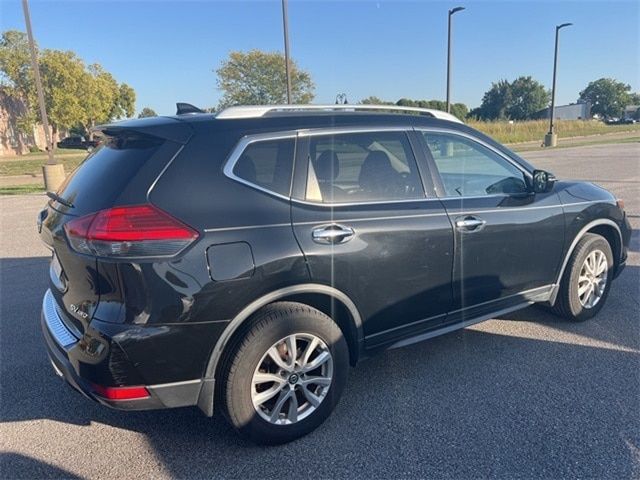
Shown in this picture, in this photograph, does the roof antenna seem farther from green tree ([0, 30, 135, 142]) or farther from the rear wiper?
green tree ([0, 30, 135, 142])

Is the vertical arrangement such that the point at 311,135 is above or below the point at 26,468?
above

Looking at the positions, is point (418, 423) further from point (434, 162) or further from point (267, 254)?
point (434, 162)

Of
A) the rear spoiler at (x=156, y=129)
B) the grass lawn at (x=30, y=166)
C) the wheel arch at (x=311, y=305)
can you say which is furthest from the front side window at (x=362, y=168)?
the grass lawn at (x=30, y=166)

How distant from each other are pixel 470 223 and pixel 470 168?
650 millimetres

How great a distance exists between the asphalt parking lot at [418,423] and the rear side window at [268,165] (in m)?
1.48

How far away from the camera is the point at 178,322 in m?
2.35

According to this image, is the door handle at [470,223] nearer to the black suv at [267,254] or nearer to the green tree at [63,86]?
the black suv at [267,254]

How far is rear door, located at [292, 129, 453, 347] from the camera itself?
275cm

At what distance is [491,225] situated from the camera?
340 cm

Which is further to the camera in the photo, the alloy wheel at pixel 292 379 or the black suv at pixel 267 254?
the alloy wheel at pixel 292 379

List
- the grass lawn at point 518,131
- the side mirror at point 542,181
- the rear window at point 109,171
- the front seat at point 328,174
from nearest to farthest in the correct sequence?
the rear window at point 109,171 < the front seat at point 328,174 < the side mirror at point 542,181 < the grass lawn at point 518,131

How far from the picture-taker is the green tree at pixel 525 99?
105 m

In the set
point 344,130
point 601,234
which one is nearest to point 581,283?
point 601,234

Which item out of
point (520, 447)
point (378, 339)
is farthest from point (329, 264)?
point (520, 447)
